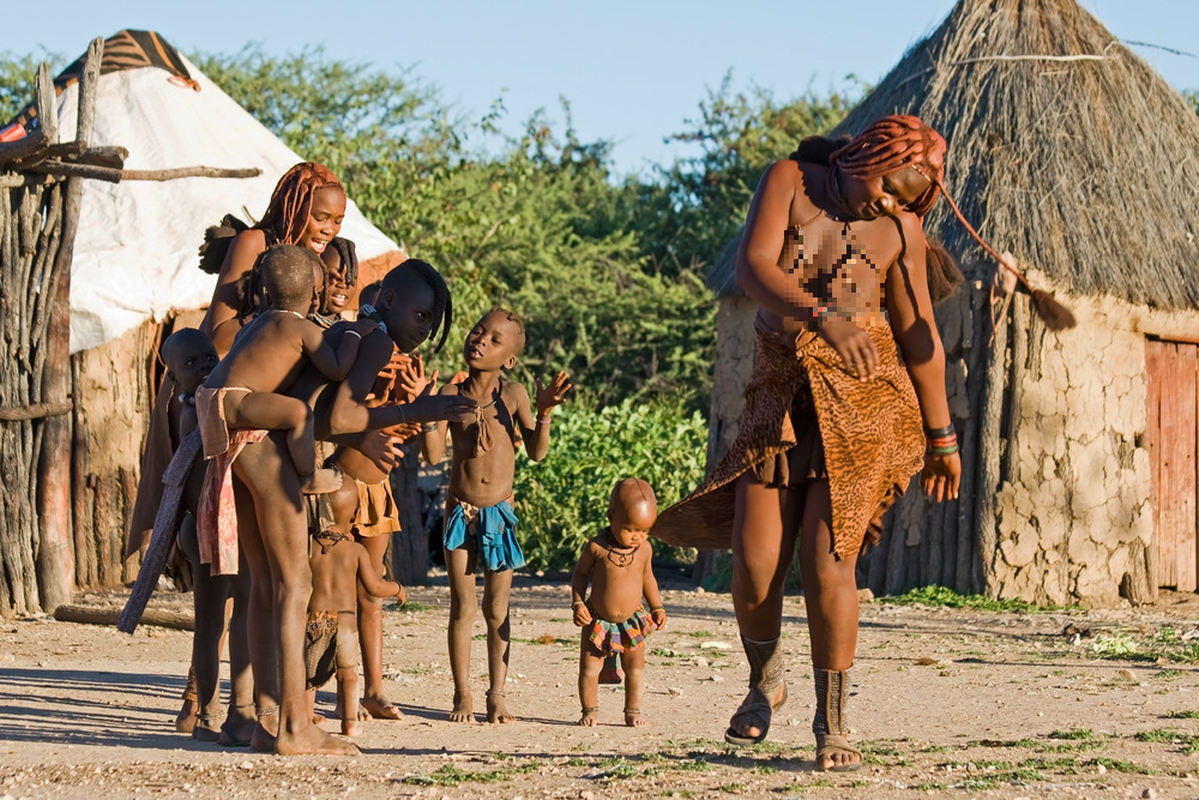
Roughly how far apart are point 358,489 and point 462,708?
Answer: 845 millimetres

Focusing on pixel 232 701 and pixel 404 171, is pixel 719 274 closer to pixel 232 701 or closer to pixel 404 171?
pixel 232 701

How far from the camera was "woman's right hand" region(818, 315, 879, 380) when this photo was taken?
388 centimetres

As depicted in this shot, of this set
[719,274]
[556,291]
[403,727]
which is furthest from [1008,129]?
[556,291]

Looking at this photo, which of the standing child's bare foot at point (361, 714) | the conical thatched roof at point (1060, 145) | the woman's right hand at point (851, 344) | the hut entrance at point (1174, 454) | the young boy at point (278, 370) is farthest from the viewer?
the hut entrance at point (1174, 454)

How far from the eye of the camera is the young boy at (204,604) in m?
4.52

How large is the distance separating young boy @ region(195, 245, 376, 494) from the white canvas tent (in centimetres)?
549

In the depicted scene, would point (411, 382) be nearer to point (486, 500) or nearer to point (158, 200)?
point (486, 500)

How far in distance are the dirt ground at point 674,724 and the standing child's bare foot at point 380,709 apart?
7 centimetres

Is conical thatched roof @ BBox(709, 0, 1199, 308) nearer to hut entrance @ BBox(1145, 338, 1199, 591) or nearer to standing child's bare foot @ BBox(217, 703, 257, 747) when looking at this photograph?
hut entrance @ BBox(1145, 338, 1199, 591)

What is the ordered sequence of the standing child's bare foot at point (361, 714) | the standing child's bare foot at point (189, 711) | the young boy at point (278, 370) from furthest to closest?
the standing child's bare foot at point (361, 714), the standing child's bare foot at point (189, 711), the young boy at point (278, 370)

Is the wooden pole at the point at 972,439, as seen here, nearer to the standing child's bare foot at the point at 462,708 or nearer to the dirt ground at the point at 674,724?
the dirt ground at the point at 674,724

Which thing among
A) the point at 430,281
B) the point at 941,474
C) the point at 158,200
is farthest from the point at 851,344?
the point at 158,200

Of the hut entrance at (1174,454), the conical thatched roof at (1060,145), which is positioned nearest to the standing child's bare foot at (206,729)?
the conical thatched roof at (1060,145)

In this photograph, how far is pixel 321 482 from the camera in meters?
4.23
